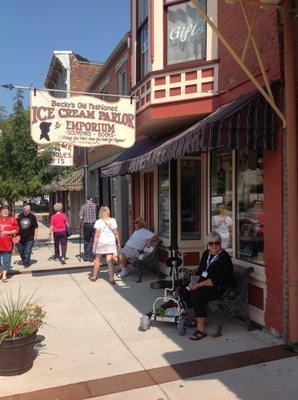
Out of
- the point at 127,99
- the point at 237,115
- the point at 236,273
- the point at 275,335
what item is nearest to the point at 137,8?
the point at 127,99

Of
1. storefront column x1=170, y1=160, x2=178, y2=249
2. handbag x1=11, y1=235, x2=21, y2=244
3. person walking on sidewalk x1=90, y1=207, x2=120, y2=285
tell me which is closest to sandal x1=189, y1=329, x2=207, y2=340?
storefront column x1=170, y1=160, x2=178, y2=249

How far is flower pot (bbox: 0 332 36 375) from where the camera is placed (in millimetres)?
4539

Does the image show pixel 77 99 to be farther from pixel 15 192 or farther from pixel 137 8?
pixel 15 192

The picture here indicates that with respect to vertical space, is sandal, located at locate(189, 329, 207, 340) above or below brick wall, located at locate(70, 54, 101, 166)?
below

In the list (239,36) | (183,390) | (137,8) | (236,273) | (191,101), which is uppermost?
(137,8)

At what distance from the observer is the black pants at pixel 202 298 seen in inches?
222

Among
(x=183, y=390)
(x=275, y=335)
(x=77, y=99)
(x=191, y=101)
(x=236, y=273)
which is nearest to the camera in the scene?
(x=183, y=390)

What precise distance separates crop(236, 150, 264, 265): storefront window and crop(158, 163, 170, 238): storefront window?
9.26ft

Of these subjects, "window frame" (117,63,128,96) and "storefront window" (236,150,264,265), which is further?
"window frame" (117,63,128,96)

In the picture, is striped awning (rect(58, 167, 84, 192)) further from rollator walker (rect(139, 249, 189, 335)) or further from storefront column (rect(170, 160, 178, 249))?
rollator walker (rect(139, 249, 189, 335))

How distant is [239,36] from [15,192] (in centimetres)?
918

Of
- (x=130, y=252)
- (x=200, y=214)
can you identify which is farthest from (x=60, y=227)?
(x=200, y=214)

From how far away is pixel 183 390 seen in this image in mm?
4215

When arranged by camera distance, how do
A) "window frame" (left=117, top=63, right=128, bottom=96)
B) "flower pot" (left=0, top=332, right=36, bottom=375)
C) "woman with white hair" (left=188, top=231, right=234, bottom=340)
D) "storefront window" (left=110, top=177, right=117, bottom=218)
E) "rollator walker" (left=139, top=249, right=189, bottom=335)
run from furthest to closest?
"storefront window" (left=110, top=177, right=117, bottom=218) → "window frame" (left=117, top=63, right=128, bottom=96) → "rollator walker" (left=139, top=249, right=189, bottom=335) → "woman with white hair" (left=188, top=231, right=234, bottom=340) → "flower pot" (left=0, top=332, right=36, bottom=375)
